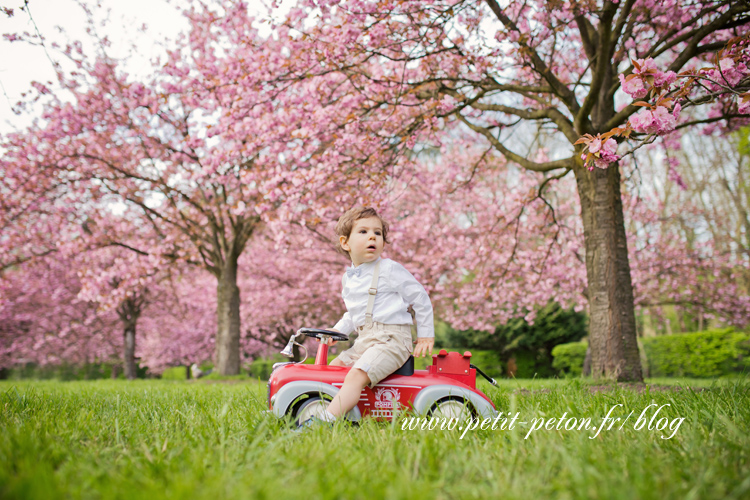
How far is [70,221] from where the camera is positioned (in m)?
10.6

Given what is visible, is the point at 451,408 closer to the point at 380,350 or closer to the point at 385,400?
the point at 385,400

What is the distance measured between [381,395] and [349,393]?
26 cm

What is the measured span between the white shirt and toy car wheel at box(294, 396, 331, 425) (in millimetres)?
508

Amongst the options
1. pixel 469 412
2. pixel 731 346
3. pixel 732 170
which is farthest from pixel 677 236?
pixel 469 412

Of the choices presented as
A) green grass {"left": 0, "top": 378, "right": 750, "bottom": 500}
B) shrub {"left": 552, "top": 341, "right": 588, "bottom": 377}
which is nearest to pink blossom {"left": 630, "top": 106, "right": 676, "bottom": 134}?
green grass {"left": 0, "top": 378, "right": 750, "bottom": 500}

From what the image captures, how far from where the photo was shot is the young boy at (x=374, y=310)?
2.39m

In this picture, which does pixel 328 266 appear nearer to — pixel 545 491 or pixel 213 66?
pixel 213 66

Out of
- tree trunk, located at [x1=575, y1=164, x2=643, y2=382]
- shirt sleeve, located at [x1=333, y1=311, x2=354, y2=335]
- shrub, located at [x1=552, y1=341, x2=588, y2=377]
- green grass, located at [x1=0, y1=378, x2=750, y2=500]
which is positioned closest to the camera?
green grass, located at [x1=0, y1=378, x2=750, y2=500]

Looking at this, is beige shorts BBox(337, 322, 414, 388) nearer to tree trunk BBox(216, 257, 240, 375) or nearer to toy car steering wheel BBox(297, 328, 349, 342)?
toy car steering wheel BBox(297, 328, 349, 342)

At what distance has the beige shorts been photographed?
2385mm

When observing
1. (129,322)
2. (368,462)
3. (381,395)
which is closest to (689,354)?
(381,395)

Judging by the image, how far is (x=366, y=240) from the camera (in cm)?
281

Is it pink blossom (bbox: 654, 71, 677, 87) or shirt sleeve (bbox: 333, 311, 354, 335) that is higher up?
pink blossom (bbox: 654, 71, 677, 87)

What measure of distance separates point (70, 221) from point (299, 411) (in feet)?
35.0
